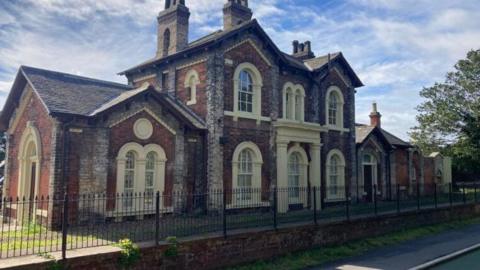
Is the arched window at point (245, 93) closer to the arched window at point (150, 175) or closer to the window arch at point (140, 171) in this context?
the window arch at point (140, 171)

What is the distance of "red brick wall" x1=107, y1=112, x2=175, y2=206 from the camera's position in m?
14.2

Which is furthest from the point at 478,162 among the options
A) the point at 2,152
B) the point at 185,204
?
the point at 2,152

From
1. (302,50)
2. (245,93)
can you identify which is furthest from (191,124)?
(302,50)

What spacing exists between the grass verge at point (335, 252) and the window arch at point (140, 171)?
5.24 m

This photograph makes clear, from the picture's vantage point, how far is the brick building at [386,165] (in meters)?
24.7

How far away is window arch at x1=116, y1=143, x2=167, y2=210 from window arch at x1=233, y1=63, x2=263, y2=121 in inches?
160

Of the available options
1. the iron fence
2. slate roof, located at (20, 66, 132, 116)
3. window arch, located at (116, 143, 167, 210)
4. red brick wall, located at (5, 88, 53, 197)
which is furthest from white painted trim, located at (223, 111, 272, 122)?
red brick wall, located at (5, 88, 53, 197)

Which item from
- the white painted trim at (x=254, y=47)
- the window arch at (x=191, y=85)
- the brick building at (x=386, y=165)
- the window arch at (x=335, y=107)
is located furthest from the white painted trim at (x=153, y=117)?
the brick building at (x=386, y=165)

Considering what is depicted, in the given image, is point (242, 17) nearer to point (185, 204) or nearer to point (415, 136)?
point (185, 204)

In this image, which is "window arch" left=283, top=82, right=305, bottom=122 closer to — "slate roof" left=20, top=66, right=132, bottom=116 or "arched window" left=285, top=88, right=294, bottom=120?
"arched window" left=285, top=88, right=294, bottom=120

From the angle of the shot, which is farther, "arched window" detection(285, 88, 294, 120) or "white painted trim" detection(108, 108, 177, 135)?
"arched window" detection(285, 88, 294, 120)

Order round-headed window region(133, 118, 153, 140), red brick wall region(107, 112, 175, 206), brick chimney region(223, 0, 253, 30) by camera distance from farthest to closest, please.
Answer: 1. brick chimney region(223, 0, 253, 30)
2. round-headed window region(133, 118, 153, 140)
3. red brick wall region(107, 112, 175, 206)

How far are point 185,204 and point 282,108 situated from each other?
6872mm

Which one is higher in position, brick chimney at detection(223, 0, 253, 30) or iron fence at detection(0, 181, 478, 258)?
brick chimney at detection(223, 0, 253, 30)
